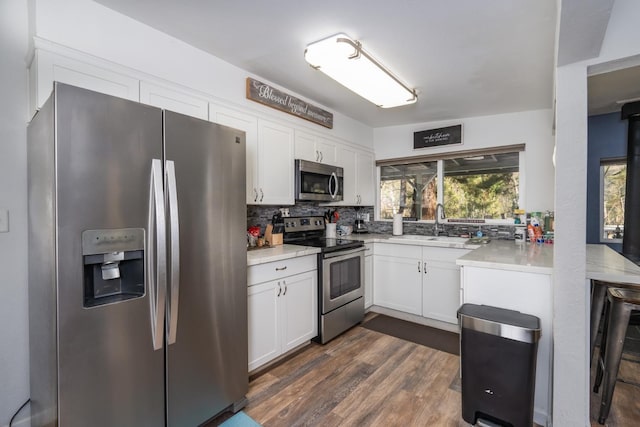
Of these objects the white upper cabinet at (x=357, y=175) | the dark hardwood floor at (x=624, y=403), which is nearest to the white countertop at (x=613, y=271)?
the dark hardwood floor at (x=624, y=403)

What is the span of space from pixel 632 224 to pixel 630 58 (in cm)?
246

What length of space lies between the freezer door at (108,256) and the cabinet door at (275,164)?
1208 millimetres

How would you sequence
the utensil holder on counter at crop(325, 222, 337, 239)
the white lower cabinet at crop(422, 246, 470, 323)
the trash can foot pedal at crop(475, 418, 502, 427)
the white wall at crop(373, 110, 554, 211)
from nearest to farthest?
the trash can foot pedal at crop(475, 418, 502, 427) < the white lower cabinet at crop(422, 246, 470, 323) < the white wall at crop(373, 110, 554, 211) < the utensil holder on counter at crop(325, 222, 337, 239)

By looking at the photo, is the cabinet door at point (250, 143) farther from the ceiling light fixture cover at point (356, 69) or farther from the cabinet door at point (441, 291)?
the cabinet door at point (441, 291)

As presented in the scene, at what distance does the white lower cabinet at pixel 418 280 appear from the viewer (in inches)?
123

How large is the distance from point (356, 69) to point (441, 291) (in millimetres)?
2375

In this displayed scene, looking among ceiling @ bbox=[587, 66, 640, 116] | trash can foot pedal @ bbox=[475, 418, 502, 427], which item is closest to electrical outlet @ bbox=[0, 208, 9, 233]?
trash can foot pedal @ bbox=[475, 418, 502, 427]

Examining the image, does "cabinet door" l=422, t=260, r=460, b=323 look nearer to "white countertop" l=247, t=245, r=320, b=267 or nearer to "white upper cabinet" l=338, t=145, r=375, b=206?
"white upper cabinet" l=338, t=145, r=375, b=206

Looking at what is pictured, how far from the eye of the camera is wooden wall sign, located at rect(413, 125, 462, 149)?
370 centimetres

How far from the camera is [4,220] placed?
1.60 meters

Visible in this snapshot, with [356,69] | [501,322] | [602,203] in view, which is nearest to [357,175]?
[356,69]

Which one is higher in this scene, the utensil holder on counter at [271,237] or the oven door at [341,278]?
the utensil holder on counter at [271,237]

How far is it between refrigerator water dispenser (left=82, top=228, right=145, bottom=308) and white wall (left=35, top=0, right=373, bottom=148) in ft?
3.69

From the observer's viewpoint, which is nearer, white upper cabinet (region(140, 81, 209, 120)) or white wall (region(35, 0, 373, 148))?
white wall (region(35, 0, 373, 148))
